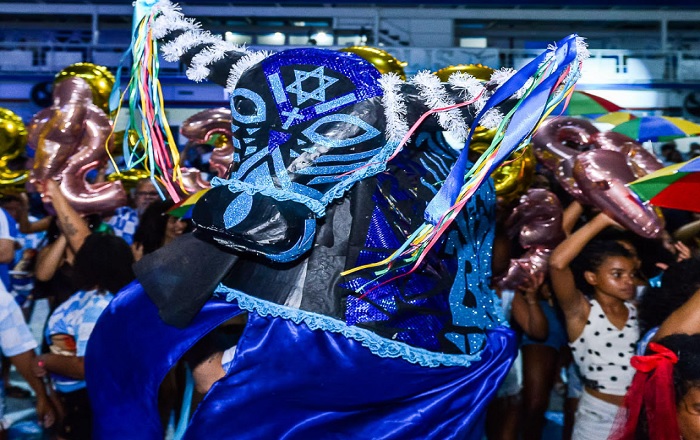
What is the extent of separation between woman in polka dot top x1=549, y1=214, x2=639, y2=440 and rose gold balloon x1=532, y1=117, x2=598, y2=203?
698 mm

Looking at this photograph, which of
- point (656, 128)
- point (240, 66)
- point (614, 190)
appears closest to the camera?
point (240, 66)

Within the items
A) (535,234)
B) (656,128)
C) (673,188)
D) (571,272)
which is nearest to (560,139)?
(656,128)

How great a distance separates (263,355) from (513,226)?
6.41ft

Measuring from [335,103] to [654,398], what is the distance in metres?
0.95

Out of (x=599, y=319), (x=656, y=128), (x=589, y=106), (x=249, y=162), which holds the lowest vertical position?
(x=599, y=319)

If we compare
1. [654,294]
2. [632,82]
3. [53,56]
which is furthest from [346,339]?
[53,56]

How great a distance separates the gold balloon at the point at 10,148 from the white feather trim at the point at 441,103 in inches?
130

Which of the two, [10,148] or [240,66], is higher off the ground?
[240,66]

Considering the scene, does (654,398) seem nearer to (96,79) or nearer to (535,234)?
(535,234)

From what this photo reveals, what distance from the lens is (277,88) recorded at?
1.95m

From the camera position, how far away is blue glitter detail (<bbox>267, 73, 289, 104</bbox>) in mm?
1937

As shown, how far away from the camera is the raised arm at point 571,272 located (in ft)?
9.32

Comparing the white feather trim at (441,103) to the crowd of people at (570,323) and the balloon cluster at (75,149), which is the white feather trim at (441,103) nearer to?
the crowd of people at (570,323)

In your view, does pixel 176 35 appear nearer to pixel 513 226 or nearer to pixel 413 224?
pixel 413 224
